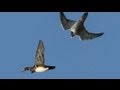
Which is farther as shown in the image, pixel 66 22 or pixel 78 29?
pixel 78 29

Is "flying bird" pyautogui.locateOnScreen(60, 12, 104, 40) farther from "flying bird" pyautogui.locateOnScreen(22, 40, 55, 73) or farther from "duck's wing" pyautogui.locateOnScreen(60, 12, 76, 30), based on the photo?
"flying bird" pyautogui.locateOnScreen(22, 40, 55, 73)

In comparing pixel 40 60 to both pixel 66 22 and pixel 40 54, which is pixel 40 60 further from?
pixel 66 22

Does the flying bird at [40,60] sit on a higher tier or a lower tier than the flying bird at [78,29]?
lower

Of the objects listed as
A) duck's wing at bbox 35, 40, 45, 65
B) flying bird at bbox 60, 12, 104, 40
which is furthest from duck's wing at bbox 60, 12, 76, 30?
duck's wing at bbox 35, 40, 45, 65

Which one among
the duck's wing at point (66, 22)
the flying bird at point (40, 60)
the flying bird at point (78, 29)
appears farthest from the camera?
the flying bird at point (78, 29)

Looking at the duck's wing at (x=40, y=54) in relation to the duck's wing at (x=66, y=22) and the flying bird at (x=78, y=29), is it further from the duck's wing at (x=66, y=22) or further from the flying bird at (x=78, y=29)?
the flying bird at (x=78, y=29)

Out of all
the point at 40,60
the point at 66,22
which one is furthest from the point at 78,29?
the point at 40,60

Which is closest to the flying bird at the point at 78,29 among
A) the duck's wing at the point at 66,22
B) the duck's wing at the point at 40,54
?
the duck's wing at the point at 66,22

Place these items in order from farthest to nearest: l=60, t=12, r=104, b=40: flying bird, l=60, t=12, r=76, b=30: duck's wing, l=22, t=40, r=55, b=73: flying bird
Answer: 1. l=60, t=12, r=104, b=40: flying bird
2. l=60, t=12, r=76, b=30: duck's wing
3. l=22, t=40, r=55, b=73: flying bird

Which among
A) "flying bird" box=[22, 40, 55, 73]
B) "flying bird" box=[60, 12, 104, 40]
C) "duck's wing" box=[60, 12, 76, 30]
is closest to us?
"flying bird" box=[22, 40, 55, 73]
